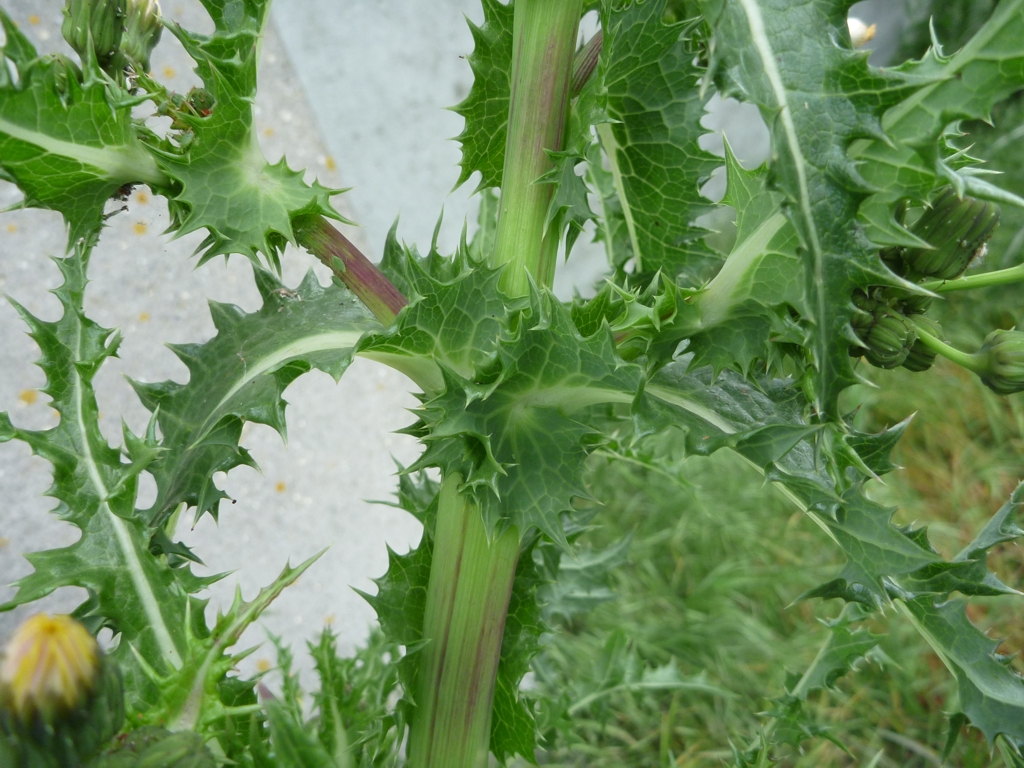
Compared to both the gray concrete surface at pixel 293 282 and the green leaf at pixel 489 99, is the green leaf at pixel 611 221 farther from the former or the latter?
the gray concrete surface at pixel 293 282

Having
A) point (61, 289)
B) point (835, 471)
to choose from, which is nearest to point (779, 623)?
point (835, 471)

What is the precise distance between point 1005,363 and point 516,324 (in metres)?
0.40

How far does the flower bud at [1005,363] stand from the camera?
62 cm

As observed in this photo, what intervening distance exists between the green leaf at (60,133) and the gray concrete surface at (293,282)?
80 cm

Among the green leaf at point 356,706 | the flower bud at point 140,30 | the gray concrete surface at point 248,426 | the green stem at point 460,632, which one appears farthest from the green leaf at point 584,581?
the flower bud at point 140,30

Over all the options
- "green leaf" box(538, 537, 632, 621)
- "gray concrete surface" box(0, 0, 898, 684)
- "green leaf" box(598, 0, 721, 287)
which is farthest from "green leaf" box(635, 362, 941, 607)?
"gray concrete surface" box(0, 0, 898, 684)

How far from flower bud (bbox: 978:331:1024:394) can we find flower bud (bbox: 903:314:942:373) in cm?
5

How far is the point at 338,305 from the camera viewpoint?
703 millimetres

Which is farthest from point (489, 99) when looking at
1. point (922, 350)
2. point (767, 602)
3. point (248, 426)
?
point (767, 602)

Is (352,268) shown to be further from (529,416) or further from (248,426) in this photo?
(248,426)

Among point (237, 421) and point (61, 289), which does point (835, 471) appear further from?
point (61, 289)

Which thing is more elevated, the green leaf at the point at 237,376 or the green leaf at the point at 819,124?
the green leaf at the point at 237,376

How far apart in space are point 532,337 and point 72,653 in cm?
34

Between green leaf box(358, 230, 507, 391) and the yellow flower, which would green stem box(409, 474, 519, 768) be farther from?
the yellow flower
